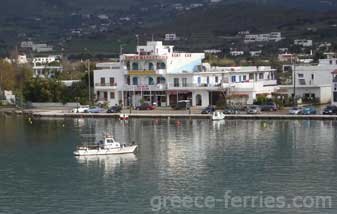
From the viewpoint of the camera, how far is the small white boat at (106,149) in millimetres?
43094

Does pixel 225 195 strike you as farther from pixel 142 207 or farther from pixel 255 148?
pixel 255 148

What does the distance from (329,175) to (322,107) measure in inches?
999

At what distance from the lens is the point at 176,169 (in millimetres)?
38438

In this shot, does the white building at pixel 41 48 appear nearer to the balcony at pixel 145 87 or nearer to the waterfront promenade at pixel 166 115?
the balcony at pixel 145 87

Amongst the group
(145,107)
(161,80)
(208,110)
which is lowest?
(208,110)

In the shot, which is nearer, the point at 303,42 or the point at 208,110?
the point at 208,110

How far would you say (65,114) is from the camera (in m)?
63.0

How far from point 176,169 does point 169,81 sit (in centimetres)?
2718

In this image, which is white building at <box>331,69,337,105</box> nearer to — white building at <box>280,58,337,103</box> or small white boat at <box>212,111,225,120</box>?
white building at <box>280,58,337,103</box>

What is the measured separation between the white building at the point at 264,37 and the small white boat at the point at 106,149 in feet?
334

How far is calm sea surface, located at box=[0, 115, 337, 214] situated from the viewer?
32.4m

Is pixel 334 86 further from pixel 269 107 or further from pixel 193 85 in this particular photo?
pixel 193 85

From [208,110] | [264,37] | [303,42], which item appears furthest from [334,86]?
[264,37]

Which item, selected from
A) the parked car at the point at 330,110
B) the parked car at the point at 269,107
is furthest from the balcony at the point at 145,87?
the parked car at the point at 330,110
